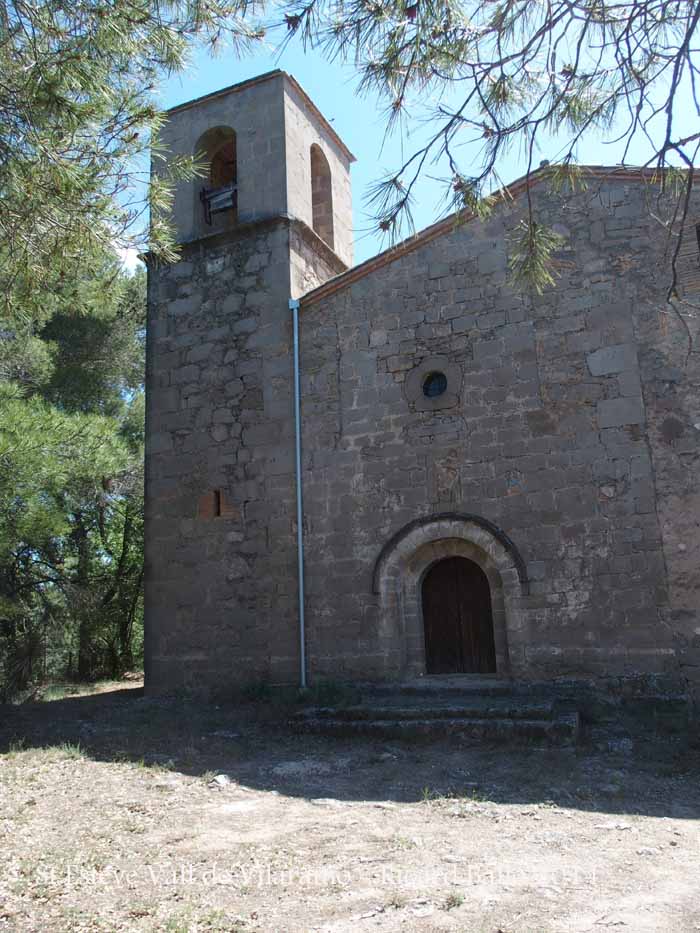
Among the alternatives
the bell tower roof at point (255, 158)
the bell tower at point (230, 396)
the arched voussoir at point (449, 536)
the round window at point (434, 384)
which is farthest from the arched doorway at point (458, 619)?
the bell tower roof at point (255, 158)

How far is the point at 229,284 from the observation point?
1059 cm

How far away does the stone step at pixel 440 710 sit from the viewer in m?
6.99

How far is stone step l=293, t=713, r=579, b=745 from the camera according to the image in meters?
6.53

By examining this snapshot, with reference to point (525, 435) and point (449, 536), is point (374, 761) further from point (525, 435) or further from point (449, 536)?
point (525, 435)

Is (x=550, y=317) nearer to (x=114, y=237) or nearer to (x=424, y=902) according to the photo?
(x=114, y=237)

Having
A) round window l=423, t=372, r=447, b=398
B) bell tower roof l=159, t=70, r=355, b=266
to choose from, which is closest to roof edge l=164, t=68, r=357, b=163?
bell tower roof l=159, t=70, r=355, b=266

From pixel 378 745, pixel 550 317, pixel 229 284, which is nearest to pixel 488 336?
pixel 550 317

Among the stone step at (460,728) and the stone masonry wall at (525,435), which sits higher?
the stone masonry wall at (525,435)

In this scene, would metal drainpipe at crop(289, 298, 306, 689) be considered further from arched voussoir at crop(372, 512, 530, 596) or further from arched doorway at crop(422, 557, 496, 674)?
arched doorway at crop(422, 557, 496, 674)

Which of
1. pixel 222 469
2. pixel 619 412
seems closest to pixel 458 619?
pixel 619 412

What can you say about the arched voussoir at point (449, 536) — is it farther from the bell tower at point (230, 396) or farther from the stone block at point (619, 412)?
the stone block at point (619, 412)

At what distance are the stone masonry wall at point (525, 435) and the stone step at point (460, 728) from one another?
130 centimetres

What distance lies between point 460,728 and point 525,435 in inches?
130

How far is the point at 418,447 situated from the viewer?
29.8 feet
